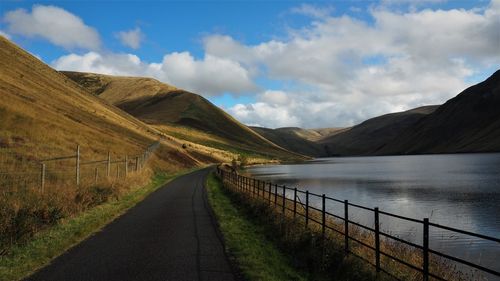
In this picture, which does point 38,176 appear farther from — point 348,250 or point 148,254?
point 348,250

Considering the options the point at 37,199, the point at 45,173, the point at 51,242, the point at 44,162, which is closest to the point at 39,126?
the point at 44,162

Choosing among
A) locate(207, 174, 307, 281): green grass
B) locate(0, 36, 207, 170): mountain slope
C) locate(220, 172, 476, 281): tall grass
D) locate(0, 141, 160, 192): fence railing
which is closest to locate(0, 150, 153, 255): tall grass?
locate(0, 141, 160, 192): fence railing

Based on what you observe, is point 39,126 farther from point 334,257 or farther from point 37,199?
point 334,257

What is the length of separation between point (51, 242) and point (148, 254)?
3.03 meters

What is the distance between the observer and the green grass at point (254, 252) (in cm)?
1019

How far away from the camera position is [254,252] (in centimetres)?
1210

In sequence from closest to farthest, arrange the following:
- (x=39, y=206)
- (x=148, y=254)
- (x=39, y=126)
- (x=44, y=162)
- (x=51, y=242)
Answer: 1. (x=148, y=254)
2. (x=51, y=242)
3. (x=39, y=206)
4. (x=44, y=162)
5. (x=39, y=126)

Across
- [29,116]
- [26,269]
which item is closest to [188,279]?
[26,269]

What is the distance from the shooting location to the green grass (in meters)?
10.2

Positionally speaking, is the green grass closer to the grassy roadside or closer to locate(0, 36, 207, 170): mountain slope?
the grassy roadside

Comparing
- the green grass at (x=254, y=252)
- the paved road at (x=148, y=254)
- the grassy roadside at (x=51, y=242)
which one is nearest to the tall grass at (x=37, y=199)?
the grassy roadside at (x=51, y=242)

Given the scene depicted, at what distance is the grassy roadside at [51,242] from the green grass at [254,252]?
4421mm

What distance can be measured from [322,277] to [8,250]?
7717 millimetres

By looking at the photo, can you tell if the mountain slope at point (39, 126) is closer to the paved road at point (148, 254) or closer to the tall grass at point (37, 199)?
the tall grass at point (37, 199)
